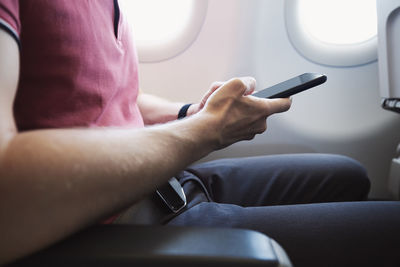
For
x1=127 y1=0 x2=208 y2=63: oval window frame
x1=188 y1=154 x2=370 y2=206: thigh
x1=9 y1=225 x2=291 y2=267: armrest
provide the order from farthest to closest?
x1=127 y1=0 x2=208 y2=63: oval window frame < x1=188 y1=154 x2=370 y2=206: thigh < x1=9 y1=225 x2=291 y2=267: armrest

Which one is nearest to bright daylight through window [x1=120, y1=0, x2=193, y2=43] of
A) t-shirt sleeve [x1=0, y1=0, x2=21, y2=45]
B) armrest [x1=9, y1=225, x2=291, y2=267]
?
t-shirt sleeve [x1=0, y1=0, x2=21, y2=45]

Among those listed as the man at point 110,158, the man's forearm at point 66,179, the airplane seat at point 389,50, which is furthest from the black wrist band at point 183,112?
the airplane seat at point 389,50

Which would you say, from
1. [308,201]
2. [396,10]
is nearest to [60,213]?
[308,201]

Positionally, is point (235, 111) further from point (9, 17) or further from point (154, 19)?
point (154, 19)

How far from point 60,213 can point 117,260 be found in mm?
85

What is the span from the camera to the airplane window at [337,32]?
1.26 metres

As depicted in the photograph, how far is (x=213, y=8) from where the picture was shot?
1.24 m

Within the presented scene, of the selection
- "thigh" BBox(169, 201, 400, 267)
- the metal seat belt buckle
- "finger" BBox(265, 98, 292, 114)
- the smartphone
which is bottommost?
"thigh" BBox(169, 201, 400, 267)

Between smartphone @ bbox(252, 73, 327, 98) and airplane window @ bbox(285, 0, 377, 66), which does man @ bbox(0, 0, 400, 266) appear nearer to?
smartphone @ bbox(252, 73, 327, 98)

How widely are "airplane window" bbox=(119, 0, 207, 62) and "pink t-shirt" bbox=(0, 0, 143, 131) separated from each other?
65cm

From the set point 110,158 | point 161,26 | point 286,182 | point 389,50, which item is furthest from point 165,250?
point 161,26

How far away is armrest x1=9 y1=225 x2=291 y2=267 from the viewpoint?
0.32 meters

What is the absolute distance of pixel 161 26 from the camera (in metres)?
Answer: 1.28

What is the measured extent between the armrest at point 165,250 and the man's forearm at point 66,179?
→ 2 cm
